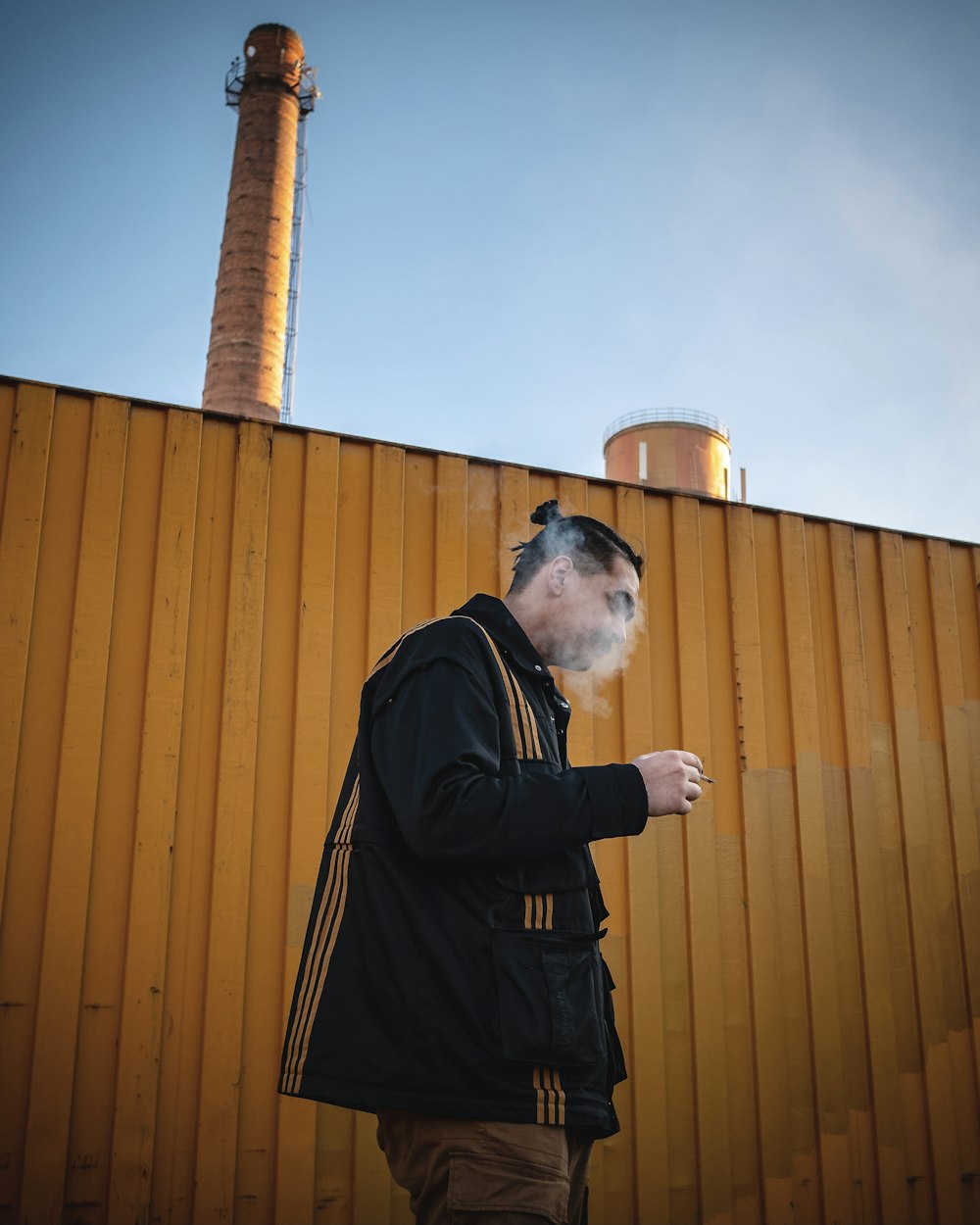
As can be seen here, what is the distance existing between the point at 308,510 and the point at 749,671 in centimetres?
225

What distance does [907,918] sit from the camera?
15.0 feet

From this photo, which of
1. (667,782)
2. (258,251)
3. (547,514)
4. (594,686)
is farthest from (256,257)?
(667,782)

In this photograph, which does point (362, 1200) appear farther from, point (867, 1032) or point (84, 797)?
point (867, 1032)

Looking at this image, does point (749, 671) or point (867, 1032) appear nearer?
point (867, 1032)

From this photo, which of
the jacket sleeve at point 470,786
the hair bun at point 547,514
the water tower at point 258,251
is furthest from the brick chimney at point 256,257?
the jacket sleeve at point 470,786

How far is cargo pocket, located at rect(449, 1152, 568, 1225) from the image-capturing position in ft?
5.01

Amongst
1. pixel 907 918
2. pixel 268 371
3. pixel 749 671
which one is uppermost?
pixel 268 371

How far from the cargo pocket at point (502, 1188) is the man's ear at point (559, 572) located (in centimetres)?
114

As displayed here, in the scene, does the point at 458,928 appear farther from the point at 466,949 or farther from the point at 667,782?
the point at 667,782

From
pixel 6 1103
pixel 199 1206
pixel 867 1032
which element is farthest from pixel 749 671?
pixel 6 1103

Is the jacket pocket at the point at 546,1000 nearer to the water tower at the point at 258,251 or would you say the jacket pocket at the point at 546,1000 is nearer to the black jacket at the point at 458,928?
the black jacket at the point at 458,928

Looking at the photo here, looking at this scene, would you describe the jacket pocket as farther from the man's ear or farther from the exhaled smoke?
the exhaled smoke

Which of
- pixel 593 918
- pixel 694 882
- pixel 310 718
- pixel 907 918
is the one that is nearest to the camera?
pixel 593 918

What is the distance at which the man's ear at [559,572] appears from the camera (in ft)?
7.20
